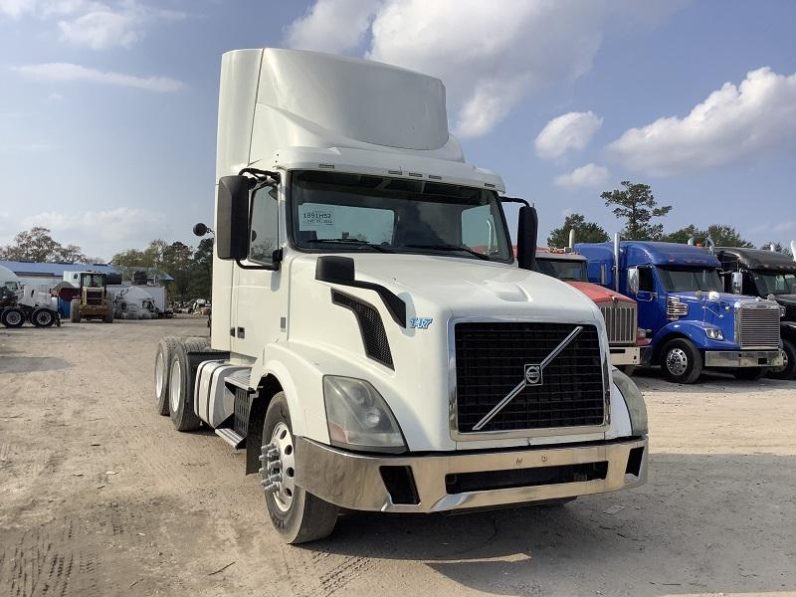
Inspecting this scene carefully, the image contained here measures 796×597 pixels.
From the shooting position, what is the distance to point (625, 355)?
12742 mm

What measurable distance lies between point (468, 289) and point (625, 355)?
9508mm

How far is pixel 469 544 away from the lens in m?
4.41

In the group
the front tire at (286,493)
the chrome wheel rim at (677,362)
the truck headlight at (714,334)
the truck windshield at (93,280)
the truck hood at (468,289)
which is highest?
the truck windshield at (93,280)

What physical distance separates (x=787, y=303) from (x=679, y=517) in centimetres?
1314

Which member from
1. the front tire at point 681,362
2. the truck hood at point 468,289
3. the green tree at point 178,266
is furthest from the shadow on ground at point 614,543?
the green tree at point 178,266

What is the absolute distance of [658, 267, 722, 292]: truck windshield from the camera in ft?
48.3

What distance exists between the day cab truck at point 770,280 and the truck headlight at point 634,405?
12.8 m

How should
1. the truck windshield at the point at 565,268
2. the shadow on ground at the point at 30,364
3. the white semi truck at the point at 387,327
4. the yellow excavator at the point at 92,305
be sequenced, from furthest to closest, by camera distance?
the yellow excavator at the point at 92,305 < the truck windshield at the point at 565,268 < the shadow on ground at the point at 30,364 < the white semi truck at the point at 387,327

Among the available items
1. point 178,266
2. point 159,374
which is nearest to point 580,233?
point 159,374

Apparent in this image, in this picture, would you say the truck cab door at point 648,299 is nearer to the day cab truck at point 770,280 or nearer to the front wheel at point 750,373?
the front wheel at point 750,373

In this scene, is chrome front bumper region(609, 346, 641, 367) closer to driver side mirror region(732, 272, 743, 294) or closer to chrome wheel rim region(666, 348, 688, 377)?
chrome wheel rim region(666, 348, 688, 377)

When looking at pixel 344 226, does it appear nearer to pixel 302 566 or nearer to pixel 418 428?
pixel 418 428

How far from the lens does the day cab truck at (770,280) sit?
1537cm

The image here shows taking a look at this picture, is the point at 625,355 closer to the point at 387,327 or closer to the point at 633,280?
the point at 633,280
